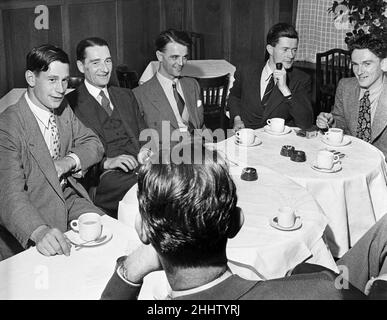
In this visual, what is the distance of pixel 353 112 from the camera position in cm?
355

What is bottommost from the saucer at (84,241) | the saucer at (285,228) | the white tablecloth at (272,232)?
the white tablecloth at (272,232)

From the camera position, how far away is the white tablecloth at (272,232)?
1.93 metres

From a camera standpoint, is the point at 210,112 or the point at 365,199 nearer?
the point at 365,199

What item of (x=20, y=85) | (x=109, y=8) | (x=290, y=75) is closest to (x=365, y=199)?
(x=290, y=75)

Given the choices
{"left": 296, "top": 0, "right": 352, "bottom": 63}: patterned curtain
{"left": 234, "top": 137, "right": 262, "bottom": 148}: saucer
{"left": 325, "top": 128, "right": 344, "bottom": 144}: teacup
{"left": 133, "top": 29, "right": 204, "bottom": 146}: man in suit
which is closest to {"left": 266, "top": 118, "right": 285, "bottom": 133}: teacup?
{"left": 234, "top": 137, "right": 262, "bottom": 148}: saucer

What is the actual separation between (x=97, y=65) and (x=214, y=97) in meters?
1.15

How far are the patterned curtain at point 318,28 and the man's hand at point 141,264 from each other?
5212 millimetres

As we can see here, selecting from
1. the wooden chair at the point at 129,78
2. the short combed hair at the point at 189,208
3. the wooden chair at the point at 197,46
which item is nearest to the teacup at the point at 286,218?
the short combed hair at the point at 189,208

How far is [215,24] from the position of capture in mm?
6645

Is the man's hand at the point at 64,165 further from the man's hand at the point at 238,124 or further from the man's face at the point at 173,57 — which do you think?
the man's hand at the point at 238,124

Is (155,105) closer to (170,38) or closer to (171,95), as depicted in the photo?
(171,95)

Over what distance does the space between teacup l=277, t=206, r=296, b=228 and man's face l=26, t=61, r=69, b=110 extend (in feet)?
4.07
